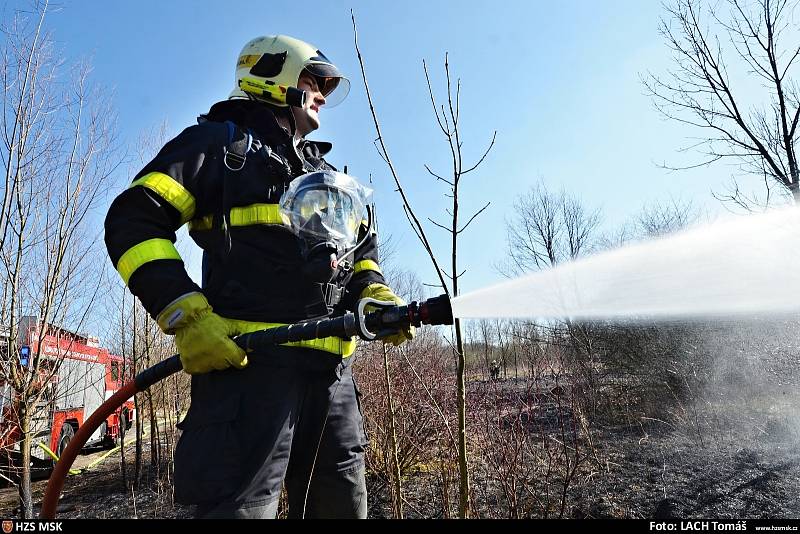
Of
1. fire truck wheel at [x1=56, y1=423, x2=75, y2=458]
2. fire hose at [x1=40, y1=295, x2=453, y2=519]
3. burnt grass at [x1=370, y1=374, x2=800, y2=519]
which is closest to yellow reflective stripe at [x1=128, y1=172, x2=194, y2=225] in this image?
fire hose at [x1=40, y1=295, x2=453, y2=519]

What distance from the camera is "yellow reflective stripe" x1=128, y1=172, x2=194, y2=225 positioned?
5.00 feet

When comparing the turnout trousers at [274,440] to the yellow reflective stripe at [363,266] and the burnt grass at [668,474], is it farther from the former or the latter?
the burnt grass at [668,474]

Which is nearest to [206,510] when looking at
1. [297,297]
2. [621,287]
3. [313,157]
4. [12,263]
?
[297,297]

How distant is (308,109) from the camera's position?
2064mm

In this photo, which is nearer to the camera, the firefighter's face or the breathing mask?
→ the breathing mask

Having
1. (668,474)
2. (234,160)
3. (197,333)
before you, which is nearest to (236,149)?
(234,160)

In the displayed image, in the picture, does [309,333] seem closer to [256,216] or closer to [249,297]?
[249,297]

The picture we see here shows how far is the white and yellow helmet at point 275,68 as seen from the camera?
1979 millimetres

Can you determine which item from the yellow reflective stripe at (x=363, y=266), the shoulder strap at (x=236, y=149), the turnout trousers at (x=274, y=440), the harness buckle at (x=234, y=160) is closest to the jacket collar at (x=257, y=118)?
the shoulder strap at (x=236, y=149)

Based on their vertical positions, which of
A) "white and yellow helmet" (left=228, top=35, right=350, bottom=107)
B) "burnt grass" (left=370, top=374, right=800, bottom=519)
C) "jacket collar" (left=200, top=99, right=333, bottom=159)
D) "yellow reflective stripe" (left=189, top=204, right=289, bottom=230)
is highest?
"white and yellow helmet" (left=228, top=35, right=350, bottom=107)

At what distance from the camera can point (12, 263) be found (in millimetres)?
4488

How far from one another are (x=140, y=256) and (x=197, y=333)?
0.31 metres

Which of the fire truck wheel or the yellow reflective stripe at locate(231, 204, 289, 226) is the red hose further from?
the fire truck wheel

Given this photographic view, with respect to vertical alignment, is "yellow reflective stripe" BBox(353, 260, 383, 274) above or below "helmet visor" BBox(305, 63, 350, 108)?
below
